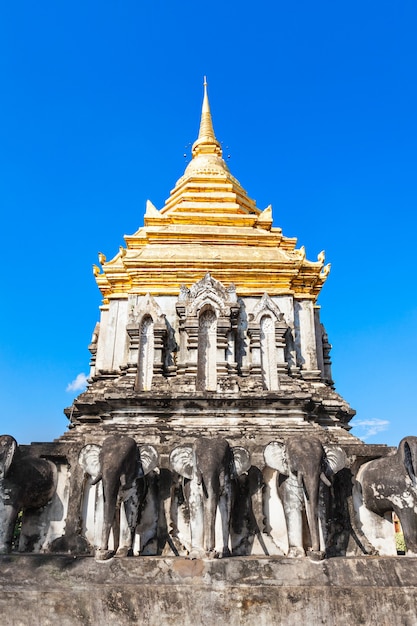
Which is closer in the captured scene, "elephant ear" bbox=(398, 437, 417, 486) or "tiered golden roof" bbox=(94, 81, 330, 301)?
"elephant ear" bbox=(398, 437, 417, 486)

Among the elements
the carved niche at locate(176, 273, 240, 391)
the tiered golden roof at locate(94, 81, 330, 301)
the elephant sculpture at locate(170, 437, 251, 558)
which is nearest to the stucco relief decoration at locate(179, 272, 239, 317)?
the carved niche at locate(176, 273, 240, 391)

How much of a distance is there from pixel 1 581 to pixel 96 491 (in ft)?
6.84

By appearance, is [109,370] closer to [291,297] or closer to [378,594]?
[291,297]

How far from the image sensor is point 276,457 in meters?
8.19

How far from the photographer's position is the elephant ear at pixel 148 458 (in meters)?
8.16

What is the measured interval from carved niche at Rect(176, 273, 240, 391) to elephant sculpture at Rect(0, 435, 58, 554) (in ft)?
20.2

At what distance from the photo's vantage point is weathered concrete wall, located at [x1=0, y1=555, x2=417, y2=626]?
6438mm

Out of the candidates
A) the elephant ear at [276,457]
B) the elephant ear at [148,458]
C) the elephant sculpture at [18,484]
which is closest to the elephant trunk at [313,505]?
the elephant ear at [276,457]

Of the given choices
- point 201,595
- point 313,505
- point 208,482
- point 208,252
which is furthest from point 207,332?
point 201,595

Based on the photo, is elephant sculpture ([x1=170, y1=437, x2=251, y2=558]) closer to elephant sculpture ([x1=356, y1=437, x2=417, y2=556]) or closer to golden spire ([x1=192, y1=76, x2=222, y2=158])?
elephant sculpture ([x1=356, y1=437, x2=417, y2=556])

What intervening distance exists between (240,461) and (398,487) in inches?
97.0

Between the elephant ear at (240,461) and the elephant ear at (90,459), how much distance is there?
7.20ft

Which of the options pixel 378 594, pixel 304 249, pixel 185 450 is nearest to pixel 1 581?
pixel 185 450

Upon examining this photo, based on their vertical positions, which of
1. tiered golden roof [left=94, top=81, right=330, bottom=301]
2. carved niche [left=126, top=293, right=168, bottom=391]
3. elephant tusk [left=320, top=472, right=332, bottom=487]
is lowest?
elephant tusk [left=320, top=472, right=332, bottom=487]
